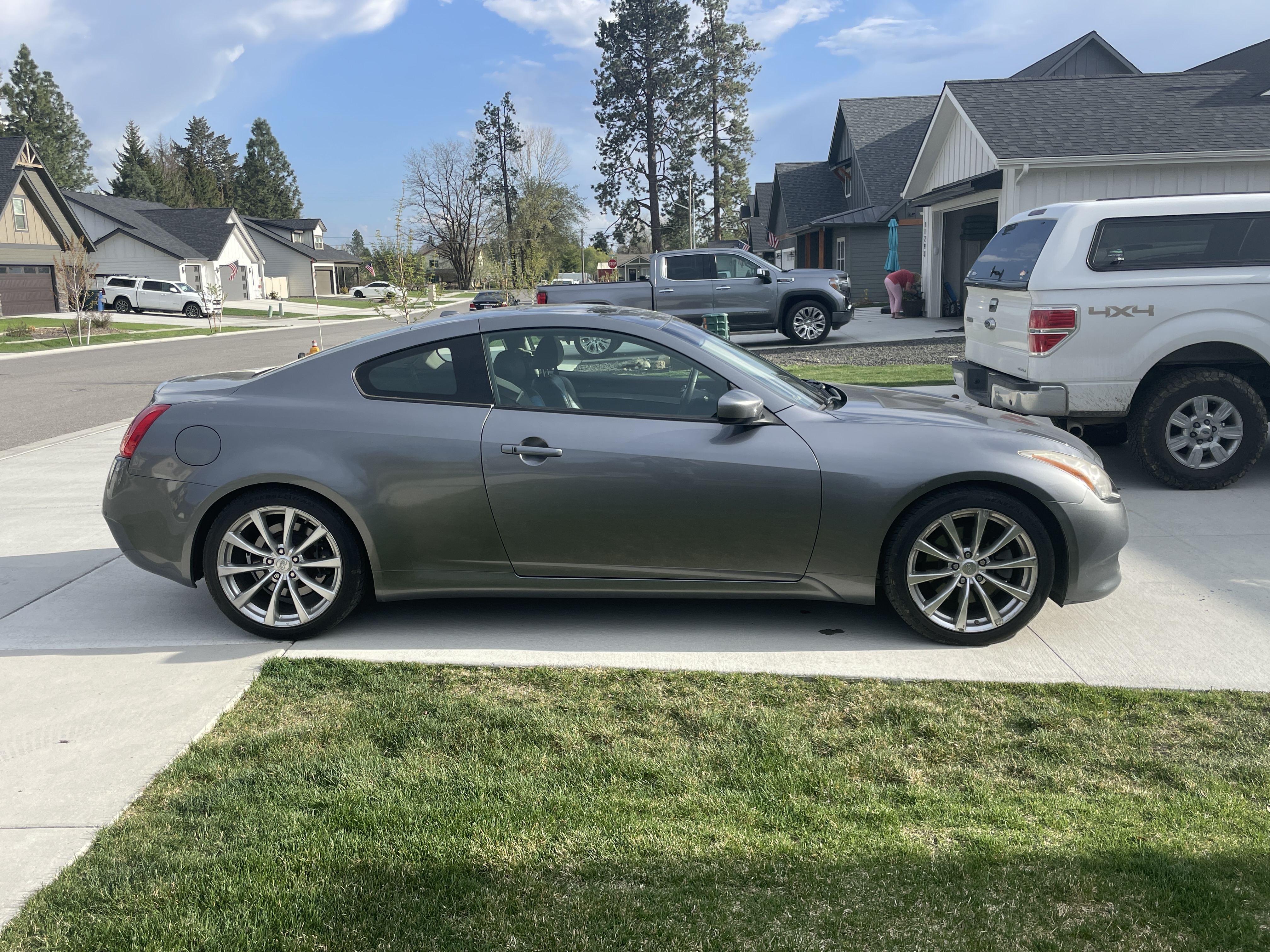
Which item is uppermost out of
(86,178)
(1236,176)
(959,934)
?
(86,178)

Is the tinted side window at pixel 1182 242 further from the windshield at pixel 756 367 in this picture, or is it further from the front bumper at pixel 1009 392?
the windshield at pixel 756 367

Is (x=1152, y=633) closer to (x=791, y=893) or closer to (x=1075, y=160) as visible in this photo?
(x=791, y=893)

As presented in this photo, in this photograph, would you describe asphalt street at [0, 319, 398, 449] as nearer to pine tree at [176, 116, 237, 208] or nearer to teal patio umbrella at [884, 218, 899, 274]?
teal patio umbrella at [884, 218, 899, 274]

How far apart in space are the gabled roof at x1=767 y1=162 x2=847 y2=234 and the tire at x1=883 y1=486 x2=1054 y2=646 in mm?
34280

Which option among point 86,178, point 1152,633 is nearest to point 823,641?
point 1152,633

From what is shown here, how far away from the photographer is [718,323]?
1725 cm

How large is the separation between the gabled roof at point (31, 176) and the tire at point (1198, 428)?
161ft

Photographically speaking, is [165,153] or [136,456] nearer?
[136,456]

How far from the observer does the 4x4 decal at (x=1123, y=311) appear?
7082mm

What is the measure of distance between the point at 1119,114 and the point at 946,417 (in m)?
17.9

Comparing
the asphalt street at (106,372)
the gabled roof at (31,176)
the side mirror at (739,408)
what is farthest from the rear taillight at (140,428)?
the gabled roof at (31,176)

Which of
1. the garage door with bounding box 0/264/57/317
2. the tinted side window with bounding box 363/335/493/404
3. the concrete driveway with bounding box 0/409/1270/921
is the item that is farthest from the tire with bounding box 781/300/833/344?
the garage door with bounding box 0/264/57/317

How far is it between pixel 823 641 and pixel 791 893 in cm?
205

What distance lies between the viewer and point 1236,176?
59.6 ft
